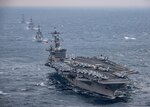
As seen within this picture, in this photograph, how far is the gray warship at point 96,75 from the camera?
198ft

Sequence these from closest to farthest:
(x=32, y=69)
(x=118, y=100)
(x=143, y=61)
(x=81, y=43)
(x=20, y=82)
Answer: (x=118, y=100) → (x=20, y=82) → (x=32, y=69) → (x=143, y=61) → (x=81, y=43)

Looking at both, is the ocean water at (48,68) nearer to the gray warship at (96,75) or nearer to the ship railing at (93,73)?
the gray warship at (96,75)

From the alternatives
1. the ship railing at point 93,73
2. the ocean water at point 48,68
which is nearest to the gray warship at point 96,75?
the ship railing at point 93,73

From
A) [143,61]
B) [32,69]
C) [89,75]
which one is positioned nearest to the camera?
[89,75]

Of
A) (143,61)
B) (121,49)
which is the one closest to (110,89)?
(143,61)

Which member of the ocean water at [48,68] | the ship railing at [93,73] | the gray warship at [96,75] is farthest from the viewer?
the ship railing at [93,73]

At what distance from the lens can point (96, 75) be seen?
6234 cm

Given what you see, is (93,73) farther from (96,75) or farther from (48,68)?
(48,68)

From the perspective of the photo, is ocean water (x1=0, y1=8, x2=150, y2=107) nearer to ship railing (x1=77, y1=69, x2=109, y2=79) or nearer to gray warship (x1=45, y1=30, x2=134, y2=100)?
gray warship (x1=45, y1=30, x2=134, y2=100)

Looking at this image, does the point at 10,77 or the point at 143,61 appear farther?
the point at 143,61

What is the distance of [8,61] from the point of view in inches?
3526

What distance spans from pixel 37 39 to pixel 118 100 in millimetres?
68729

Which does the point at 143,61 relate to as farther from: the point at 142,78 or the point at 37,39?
the point at 37,39

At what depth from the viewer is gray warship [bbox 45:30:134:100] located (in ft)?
198
